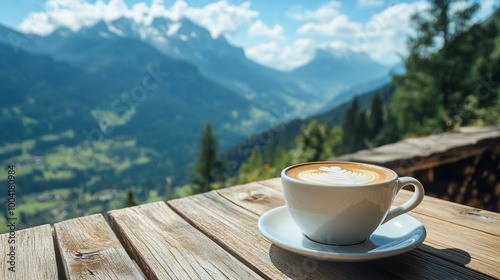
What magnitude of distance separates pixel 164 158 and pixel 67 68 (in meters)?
56.9

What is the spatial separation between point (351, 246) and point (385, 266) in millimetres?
78

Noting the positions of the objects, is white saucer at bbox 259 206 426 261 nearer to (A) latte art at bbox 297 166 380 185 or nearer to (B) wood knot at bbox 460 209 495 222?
(A) latte art at bbox 297 166 380 185

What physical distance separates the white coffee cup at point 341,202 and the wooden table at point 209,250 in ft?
0.21

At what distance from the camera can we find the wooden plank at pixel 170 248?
2.33ft

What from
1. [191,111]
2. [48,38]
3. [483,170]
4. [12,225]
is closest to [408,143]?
[483,170]

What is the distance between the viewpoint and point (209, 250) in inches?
32.0

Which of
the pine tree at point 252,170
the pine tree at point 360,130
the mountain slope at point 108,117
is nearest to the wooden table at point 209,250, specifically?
the pine tree at point 252,170

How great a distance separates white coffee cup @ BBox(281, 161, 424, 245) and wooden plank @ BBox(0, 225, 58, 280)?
0.51 metres

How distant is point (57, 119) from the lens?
107875 millimetres

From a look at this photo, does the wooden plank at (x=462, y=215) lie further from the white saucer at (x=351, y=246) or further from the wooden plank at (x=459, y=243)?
the white saucer at (x=351, y=246)

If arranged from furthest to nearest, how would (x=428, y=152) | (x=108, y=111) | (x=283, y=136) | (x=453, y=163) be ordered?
(x=108, y=111), (x=283, y=136), (x=453, y=163), (x=428, y=152)

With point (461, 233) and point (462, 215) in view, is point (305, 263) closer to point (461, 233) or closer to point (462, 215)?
point (461, 233)

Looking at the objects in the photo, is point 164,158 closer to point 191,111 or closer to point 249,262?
point 191,111

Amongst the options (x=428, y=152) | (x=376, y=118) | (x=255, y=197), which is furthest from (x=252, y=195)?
(x=376, y=118)
